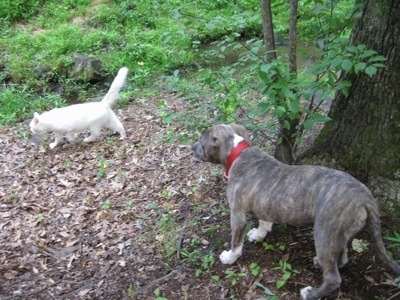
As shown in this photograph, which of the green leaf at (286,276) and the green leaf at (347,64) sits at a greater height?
the green leaf at (347,64)

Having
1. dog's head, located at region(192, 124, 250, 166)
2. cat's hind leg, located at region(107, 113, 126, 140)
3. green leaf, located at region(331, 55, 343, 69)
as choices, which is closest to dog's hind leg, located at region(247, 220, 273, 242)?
dog's head, located at region(192, 124, 250, 166)

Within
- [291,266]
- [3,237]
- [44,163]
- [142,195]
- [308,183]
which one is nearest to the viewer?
[308,183]

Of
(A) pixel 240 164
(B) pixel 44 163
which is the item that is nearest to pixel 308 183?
(A) pixel 240 164

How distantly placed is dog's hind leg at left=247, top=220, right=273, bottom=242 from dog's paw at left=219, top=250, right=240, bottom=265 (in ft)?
0.89

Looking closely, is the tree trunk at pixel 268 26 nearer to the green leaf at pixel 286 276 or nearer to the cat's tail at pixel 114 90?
the green leaf at pixel 286 276

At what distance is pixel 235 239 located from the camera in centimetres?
374

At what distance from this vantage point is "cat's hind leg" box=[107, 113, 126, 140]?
6809 mm

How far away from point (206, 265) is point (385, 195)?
5.08 feet

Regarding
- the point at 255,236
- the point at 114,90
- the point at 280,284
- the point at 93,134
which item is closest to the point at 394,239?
the point at 280,284

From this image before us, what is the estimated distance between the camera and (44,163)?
647cm

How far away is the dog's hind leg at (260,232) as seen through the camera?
396 centimetres

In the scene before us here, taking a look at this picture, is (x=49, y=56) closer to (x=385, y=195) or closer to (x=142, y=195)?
(x=142, y=195)

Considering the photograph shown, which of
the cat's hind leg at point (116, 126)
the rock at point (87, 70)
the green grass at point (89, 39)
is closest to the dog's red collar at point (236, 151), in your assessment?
the cat's hind leg at point (116, 126)

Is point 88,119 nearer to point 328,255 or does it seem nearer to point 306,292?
point 306,292
